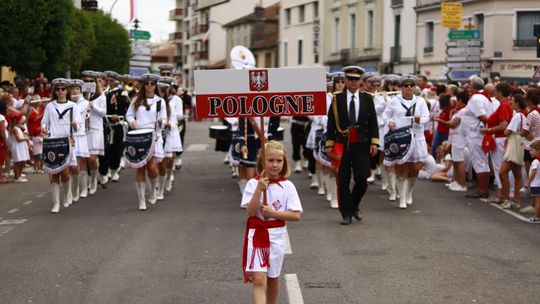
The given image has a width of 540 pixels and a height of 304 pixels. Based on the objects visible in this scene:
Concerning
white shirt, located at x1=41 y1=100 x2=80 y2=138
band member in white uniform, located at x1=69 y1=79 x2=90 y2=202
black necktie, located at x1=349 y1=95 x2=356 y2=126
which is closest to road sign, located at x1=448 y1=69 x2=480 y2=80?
band member in white uniform, located at x1=69 y1=79 x2=90 y2=202

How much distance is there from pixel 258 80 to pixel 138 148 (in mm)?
7151

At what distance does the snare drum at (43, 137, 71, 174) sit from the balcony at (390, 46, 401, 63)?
4010cm

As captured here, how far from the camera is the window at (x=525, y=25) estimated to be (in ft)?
139

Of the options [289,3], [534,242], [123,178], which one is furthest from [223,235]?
[289,3]

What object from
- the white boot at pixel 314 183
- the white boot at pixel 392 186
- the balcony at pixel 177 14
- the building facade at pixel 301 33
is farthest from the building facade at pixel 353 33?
the balcony at pixel 177 14

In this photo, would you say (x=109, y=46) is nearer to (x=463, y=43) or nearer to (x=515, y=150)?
(x=463, y=43)

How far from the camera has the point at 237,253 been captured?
10.7 m

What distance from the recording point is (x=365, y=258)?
10258mm

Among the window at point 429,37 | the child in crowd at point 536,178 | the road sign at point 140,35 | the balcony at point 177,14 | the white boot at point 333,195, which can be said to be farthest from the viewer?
the balcony at point 177,14

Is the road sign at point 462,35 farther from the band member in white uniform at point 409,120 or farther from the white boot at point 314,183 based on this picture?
the band member in white uniform at point 409,120

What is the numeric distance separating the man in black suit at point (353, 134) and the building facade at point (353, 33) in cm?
4324

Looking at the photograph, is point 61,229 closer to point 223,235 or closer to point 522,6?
point 223,235

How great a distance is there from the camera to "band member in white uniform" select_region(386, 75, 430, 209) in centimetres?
1462

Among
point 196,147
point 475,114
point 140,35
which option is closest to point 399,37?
point 140,35
